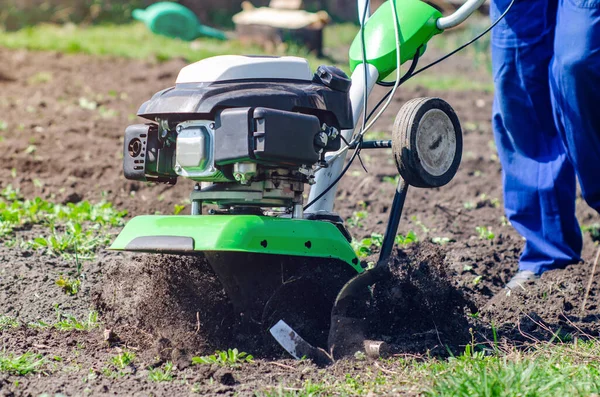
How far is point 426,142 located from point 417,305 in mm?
535

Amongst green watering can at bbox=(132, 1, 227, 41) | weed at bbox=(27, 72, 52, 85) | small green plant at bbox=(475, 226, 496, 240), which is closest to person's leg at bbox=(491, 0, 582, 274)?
small green plant at bbox=(475, 226, 496, 240)

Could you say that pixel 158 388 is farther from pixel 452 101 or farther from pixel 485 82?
pixel 485 82

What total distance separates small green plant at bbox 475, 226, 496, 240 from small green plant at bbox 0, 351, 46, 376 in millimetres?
2415

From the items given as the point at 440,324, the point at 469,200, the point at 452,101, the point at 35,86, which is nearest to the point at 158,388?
the point at 440,324

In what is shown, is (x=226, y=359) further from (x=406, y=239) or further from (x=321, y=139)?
(x=406, y=239)

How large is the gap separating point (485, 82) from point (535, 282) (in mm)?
8240

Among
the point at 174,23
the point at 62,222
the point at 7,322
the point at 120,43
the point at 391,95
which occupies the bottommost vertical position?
the point at 7,322

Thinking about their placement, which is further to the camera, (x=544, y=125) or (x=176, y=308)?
(x=544, y=125)

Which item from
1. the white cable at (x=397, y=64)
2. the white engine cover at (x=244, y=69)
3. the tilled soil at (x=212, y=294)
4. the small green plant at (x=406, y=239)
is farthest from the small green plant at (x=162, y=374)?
the small green plant at (x=406, y=239)

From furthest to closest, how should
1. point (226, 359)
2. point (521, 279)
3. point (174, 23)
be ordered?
point (174, 23)
point (521, 279)
point (226, 359)

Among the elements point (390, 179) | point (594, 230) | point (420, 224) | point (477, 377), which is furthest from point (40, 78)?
point (477, 377)

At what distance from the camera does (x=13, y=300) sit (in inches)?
123

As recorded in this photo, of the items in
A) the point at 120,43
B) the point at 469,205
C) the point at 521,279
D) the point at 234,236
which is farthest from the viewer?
the point at 120,43

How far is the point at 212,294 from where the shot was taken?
2725 mm
